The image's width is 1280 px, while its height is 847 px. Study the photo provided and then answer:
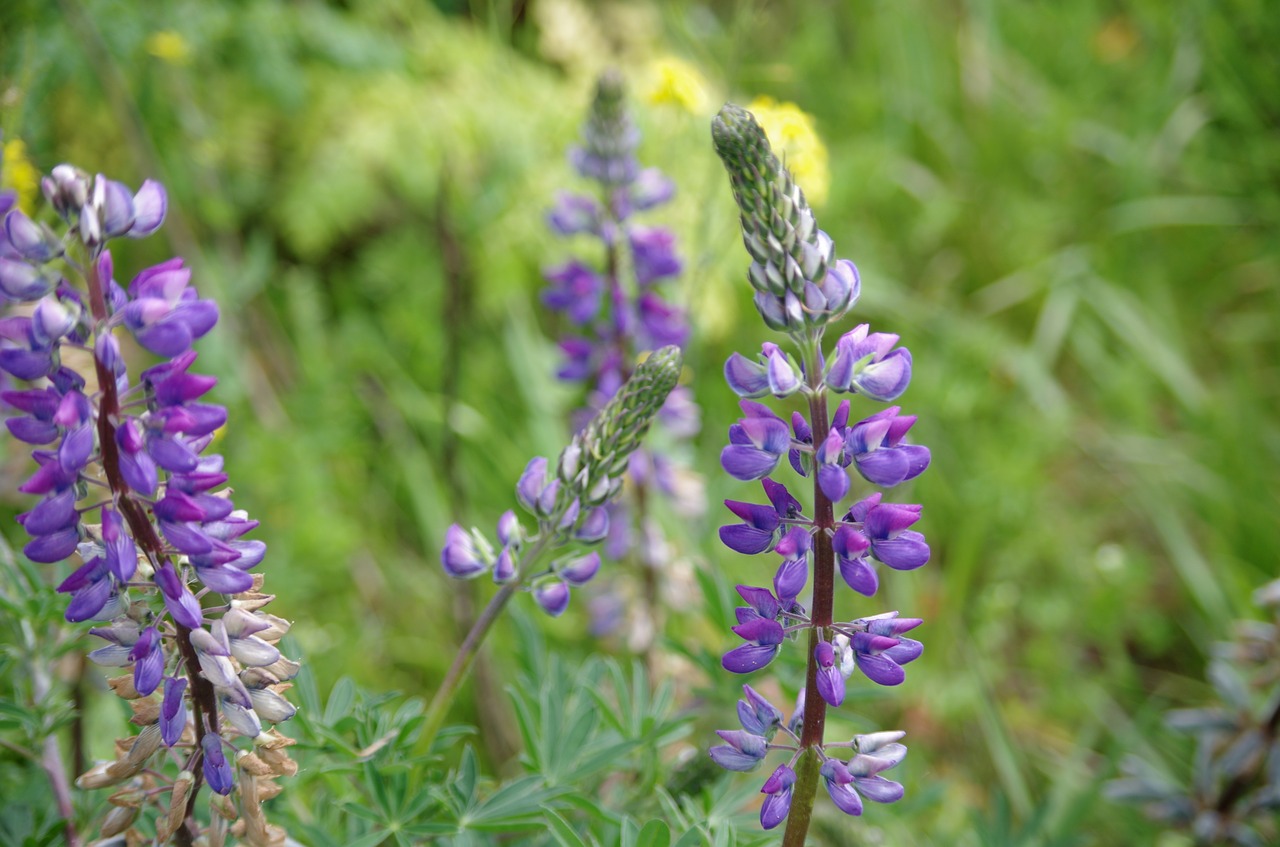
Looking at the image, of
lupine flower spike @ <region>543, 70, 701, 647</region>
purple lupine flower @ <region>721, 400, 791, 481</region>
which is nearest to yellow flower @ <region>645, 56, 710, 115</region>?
lupine flower spike @ <region>543, 70, 701, 647</region>

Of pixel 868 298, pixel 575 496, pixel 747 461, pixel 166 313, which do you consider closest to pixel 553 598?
pixel 575 496

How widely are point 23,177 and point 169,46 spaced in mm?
942

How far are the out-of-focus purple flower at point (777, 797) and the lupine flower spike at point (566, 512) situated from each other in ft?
1.26

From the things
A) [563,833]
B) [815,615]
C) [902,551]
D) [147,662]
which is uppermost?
[902,551]

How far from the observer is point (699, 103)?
2633mm

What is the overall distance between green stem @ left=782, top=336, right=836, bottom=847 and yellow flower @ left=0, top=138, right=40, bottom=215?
157 centimetres

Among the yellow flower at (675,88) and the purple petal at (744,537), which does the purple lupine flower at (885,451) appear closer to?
the purple petal at (744,537)

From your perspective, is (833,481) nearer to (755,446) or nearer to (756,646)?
(755,446)

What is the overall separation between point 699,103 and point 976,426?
1.87m

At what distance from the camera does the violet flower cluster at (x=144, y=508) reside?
1.04 meters

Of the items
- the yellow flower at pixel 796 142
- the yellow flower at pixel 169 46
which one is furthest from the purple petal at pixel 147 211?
the yellow flower at pixel 169 46

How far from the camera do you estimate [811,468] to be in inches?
46.7

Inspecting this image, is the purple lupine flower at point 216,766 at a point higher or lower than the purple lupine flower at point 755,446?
lower

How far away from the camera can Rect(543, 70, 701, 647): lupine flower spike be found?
2.06m
